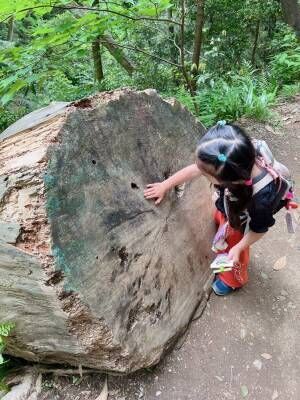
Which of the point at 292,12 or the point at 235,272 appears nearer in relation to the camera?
the point at 235,272

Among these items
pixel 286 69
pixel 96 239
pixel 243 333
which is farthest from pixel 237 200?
pixel 286 69

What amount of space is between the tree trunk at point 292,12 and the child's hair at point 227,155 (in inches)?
250

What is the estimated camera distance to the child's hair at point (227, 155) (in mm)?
1853

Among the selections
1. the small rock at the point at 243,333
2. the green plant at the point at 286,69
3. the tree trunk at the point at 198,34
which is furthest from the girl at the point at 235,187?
the green plant at the point at 286,69

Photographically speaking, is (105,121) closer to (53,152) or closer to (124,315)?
(53,152)

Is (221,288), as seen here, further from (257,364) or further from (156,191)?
(156,191)

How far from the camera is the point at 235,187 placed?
1.99 meters

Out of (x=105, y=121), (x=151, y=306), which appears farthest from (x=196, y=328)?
(x=105, y=121)

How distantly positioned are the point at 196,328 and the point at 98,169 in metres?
1.18

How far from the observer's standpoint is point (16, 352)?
2.29 m

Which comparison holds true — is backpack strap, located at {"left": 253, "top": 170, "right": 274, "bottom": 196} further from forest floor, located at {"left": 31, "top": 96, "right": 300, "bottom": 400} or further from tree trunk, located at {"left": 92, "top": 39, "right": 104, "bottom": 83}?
tree trunk, located at {"left": 92, "top": 39, "right": 104, "bottom": 83}

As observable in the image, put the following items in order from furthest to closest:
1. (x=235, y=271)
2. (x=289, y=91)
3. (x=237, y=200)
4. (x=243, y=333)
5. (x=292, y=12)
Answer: (x=292, y=12), (x=289, y=91), (x=235, y=271), (x=243, y=333), (x=237, y=200)

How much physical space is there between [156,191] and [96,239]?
0.56 metres

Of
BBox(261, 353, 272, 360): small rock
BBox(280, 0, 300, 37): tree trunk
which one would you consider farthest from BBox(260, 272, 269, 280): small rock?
BBox(280, 0, 300, 37): tree trunk
